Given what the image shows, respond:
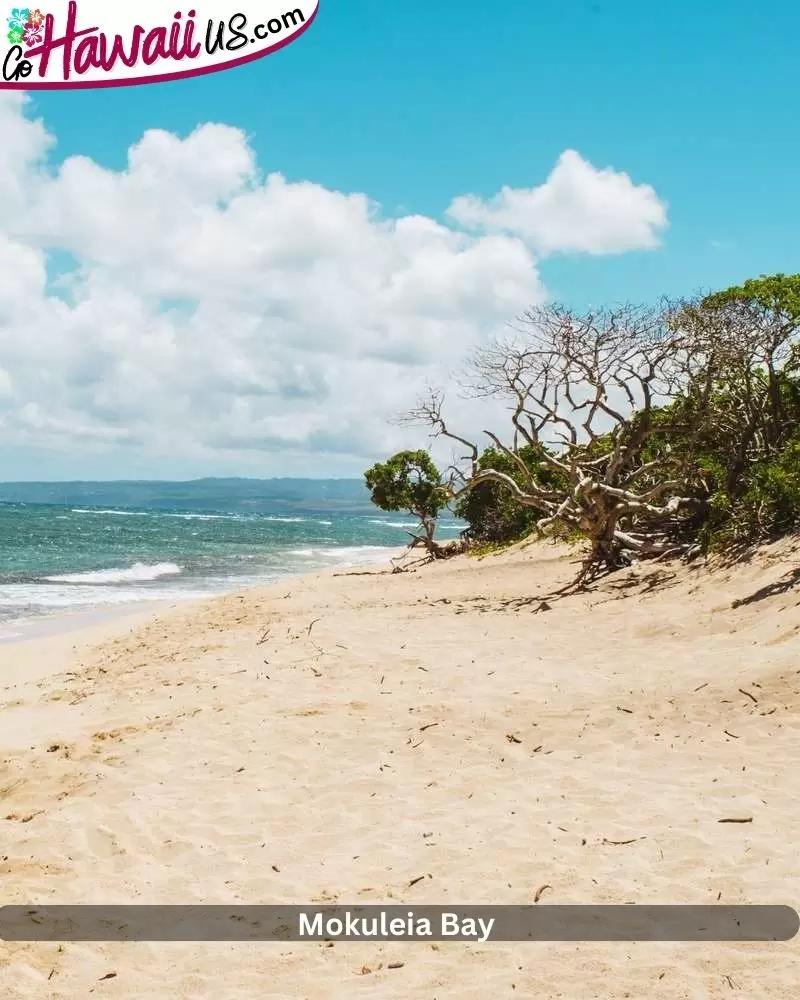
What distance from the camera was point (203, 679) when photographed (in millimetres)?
9844

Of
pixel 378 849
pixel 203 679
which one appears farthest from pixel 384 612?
pixel 378 849

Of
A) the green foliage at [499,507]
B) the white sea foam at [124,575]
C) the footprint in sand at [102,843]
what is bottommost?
the white sea foam at [124,575]

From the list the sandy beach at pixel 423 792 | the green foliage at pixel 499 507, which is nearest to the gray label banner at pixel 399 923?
the sandy beach at pixel 423 792

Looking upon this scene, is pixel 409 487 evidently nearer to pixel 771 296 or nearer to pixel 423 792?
pixel 771 296

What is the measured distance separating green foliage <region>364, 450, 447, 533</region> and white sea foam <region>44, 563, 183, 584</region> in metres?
9.69

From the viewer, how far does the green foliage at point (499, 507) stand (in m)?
28.8

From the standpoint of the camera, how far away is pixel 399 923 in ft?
14.7

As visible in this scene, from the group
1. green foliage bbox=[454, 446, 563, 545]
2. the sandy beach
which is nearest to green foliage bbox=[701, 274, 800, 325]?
the sandy beach

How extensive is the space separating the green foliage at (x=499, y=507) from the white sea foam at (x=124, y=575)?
12.9m

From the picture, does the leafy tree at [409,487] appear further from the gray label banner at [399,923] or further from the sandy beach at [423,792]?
the gray label banner at [399,923]

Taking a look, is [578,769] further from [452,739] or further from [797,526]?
[797,526]

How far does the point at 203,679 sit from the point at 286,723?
2279mm

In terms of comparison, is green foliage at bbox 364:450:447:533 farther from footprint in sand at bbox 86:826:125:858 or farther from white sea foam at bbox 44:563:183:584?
footprint in sand at bbox 86:826:125:858

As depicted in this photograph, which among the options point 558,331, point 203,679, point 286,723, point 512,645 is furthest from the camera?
point 558,331
